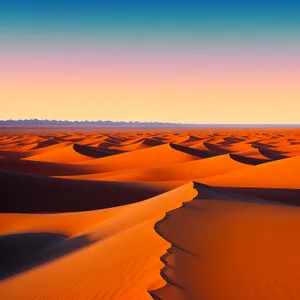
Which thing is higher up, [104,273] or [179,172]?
[104,273]

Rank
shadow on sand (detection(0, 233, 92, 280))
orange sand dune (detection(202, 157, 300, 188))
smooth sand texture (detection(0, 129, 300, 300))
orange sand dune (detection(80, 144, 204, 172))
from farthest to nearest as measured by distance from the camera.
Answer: orange sand dune (detection(80, 144, 204, 172))
orange sand dune (detection(202, 157, 300, 188))
shadow on sand (detection(0, 233, 92, 280))
smooth sand texture (detection(0, 129, 300, 300))

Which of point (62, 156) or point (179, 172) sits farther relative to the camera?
point (62, 156)

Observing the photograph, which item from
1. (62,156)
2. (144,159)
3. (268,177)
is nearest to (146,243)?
(268,177)

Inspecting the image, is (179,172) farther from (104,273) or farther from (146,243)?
(104,273)

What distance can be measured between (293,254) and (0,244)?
6915 millimetres

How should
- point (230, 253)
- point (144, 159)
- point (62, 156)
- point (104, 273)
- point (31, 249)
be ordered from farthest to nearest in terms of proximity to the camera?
point (62, 156)
point (144, 159)
point (31, 249)
point (230, 253)
point (104, 273)

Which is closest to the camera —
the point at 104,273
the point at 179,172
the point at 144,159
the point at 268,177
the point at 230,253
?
the point at 104,273

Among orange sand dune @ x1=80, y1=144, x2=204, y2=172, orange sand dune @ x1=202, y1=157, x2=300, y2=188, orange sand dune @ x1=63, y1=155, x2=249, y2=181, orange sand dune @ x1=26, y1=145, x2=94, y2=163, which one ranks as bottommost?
orange sand dune @ x1=26, y1=145, x2=94, y2=163

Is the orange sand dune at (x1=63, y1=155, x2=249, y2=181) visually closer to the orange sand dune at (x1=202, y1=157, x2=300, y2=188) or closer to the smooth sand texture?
the orange sand dune at (x1=202, y1=157, x2=300, y2=188)

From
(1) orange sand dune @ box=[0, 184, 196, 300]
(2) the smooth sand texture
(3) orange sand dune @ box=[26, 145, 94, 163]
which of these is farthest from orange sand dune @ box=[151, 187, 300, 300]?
(3) orange sand dune @ box=[26, 145, 94, 163]

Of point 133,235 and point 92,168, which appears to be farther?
point 92,168

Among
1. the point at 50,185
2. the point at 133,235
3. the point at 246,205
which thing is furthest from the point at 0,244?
the point at 50,185

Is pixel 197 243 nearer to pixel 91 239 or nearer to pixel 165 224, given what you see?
pixel 165 224

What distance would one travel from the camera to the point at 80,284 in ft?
19.7
